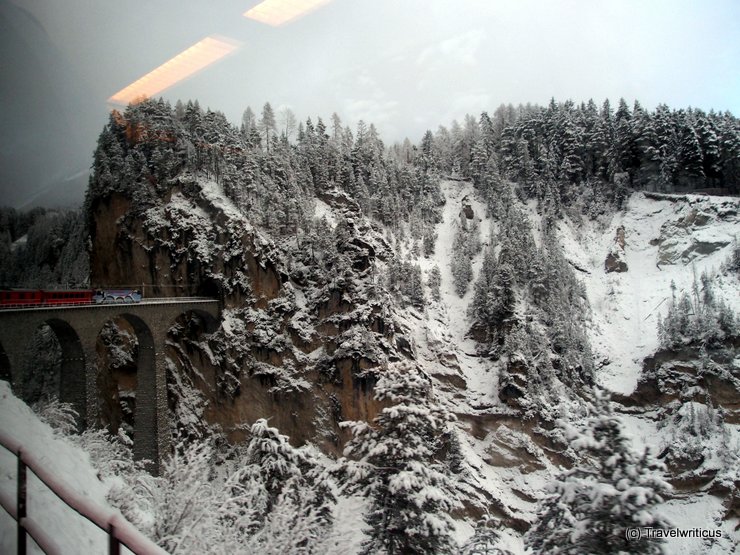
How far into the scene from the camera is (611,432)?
8.55 metres

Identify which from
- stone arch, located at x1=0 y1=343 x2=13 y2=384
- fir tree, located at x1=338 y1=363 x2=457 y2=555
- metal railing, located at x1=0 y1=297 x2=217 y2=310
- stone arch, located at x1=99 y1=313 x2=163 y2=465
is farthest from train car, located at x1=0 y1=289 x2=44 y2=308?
fir tree, located at x1=338 y1=363 x2=457 y2=555

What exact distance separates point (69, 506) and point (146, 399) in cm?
2868

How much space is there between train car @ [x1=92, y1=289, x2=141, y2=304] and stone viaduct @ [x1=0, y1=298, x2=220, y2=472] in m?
0.39

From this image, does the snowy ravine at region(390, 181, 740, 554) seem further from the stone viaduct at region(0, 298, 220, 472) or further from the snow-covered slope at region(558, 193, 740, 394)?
the stone viaduct at region(0, 298, 220, 472)

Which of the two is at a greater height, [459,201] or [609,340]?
[459,201]

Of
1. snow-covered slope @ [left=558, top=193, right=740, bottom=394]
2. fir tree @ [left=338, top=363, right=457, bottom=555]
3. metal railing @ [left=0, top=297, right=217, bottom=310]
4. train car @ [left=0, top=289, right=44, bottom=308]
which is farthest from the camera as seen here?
snow-covered slope @ [left=558, top=193, right=740, bottom=394]

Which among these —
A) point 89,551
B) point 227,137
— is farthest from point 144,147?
point 89,551

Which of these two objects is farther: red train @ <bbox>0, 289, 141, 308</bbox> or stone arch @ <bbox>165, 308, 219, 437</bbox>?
stone arch @ <bbox>165, 308, 219, 437</bbox>

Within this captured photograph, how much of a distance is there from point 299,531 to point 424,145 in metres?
63.5

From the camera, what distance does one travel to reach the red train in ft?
64.9

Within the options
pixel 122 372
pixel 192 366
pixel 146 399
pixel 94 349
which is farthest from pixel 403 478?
pixel 122 372

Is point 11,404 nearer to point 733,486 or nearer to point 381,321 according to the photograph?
point 381,321

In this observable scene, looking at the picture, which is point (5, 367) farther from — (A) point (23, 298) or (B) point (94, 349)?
(B) point (94, 349)

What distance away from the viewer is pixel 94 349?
2478 cm
